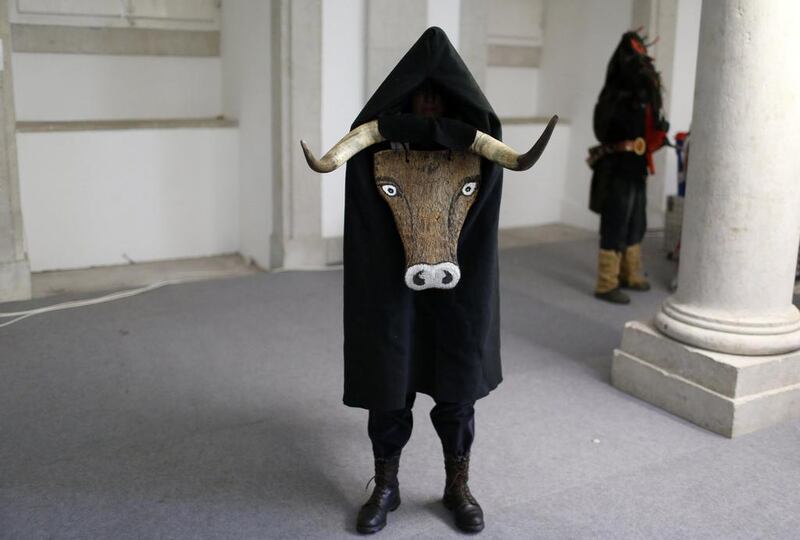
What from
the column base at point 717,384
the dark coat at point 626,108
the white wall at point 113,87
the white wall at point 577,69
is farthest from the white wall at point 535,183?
the column base at point 717,384

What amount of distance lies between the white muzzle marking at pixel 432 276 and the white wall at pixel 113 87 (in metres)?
5.08

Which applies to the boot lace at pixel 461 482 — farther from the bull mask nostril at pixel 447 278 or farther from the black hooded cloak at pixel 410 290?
the bull mask nostril at pixel 447 278

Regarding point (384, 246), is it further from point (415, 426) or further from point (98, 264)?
point (98, 264)

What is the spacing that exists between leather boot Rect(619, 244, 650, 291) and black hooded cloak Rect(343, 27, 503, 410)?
11.5 ft

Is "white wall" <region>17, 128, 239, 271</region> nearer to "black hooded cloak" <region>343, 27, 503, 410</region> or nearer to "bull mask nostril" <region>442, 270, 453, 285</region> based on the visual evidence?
"black hooded cloak" <region>343, 27, 503, 410</region>

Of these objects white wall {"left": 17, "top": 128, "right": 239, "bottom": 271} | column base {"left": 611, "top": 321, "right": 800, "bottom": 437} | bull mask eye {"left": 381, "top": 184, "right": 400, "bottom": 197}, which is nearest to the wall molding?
white wall {"left": 17, "top": 128, "right": 239, "bottom": 271}

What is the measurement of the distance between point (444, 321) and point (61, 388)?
2.30 m

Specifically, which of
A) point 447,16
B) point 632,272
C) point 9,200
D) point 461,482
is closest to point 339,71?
point 447,16

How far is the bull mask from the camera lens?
280 centimetres

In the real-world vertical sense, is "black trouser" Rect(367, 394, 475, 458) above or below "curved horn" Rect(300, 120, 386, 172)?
below

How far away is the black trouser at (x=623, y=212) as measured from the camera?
595 cm

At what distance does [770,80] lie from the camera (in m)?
4.00

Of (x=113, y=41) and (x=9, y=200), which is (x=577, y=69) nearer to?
(x=113, y=41)

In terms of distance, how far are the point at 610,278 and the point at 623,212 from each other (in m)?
0.46
